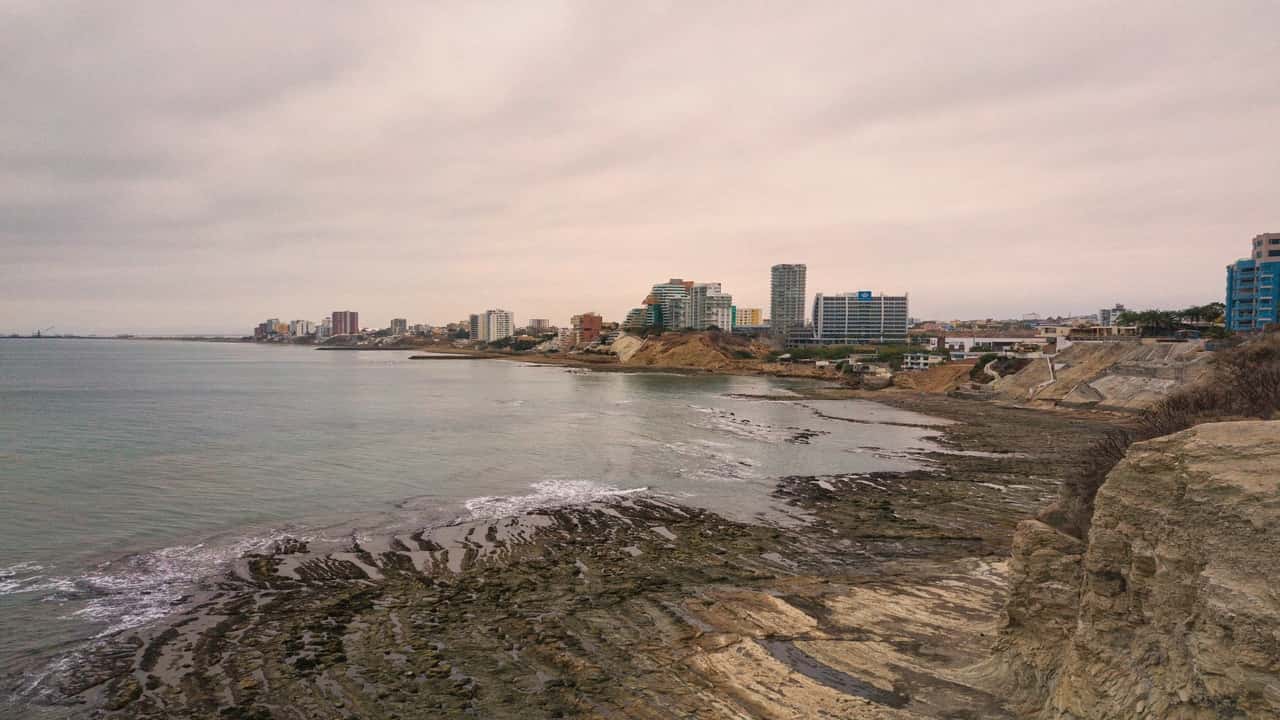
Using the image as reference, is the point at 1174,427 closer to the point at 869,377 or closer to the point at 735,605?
the point at 735,605

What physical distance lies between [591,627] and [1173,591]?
8.52 metres

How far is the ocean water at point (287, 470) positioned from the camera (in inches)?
585

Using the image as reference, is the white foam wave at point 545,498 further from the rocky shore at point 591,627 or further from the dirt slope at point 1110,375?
the dirt slope at point 1110,375

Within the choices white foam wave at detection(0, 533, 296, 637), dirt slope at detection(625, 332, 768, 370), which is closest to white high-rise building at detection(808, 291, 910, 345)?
dirt slope at detection(625, 332, 768, 370)

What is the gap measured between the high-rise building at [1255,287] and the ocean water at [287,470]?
55.5 meters

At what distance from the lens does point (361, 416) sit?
50719mm

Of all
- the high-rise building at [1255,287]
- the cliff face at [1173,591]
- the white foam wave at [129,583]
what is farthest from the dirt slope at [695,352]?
the cliff face at [1173,591]

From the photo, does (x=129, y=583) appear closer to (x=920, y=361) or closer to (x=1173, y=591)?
(x=1173, y=591)

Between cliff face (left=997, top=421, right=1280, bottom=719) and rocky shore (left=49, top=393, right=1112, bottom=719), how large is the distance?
1.44m

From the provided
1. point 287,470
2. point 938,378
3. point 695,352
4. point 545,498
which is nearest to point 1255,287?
point 938,378

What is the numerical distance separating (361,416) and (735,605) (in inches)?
1777

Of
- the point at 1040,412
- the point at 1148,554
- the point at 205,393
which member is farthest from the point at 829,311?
the point at 1148,554

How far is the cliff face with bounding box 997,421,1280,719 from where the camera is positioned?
5.44m

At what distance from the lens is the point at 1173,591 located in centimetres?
623
